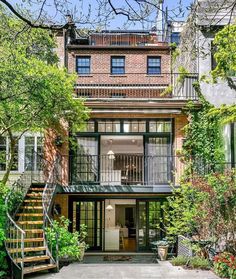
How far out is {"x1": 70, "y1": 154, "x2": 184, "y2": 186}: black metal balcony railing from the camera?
17500mm

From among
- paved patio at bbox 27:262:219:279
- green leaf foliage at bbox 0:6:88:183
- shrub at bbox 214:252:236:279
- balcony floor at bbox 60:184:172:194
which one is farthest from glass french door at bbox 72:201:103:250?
shrub at bbox 214:252:236:279

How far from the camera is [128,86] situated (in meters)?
23.6

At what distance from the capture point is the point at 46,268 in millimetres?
12156

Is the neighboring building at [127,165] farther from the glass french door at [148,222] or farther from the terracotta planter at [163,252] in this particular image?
the terracotta planter at [163,252]

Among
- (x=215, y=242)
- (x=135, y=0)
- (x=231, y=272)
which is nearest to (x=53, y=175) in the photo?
(x=215, y=242)

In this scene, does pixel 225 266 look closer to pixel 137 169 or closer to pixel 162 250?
pixel 162 250

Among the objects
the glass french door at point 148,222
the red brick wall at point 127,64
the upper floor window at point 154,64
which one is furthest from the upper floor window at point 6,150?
the upper floor window at point 154,64

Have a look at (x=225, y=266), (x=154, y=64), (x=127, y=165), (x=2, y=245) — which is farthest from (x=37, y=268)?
(x=154, y=64)

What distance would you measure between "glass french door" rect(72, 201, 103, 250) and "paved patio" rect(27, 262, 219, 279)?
4176 mm

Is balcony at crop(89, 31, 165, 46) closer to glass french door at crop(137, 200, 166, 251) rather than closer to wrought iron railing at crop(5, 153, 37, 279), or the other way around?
glass french door at crop(137, 200, 166, 251)

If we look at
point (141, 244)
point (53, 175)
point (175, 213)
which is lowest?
point (141, 244)

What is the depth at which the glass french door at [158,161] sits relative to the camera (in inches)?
691

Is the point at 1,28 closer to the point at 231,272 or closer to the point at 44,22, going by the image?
the point at 44,22

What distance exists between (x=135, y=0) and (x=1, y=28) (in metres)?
5.38
